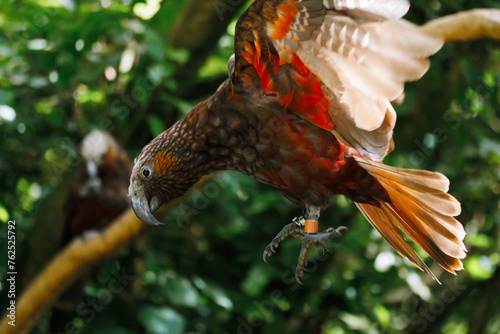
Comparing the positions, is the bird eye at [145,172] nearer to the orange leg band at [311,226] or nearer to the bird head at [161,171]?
the bird head at [161,171]

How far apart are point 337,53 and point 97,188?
94.3 inches

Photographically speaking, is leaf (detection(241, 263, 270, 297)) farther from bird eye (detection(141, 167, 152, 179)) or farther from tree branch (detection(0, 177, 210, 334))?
bird eye (detection(141, 167, 152, 179))

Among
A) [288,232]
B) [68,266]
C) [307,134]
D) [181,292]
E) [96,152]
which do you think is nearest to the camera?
[307,134]

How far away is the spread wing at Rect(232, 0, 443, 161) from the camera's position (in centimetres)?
92

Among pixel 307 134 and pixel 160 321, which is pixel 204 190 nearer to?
pixel 160 321

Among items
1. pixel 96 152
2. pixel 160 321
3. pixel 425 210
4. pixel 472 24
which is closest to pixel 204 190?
pixel 160 321

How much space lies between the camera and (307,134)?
1205 mm

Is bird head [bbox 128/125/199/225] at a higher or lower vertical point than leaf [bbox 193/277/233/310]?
higher

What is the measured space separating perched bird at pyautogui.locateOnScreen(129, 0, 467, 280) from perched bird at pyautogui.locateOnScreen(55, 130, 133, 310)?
172cm

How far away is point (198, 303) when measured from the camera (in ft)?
8.39

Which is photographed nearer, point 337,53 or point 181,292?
point 337,53

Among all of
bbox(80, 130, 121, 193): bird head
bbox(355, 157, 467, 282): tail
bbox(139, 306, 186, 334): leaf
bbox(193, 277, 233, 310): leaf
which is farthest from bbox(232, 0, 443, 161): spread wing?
bbox(80, 130, 121, 193): bird head

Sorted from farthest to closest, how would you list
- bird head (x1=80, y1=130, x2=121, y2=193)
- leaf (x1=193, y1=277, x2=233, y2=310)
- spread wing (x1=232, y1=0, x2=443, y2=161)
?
1. bird head (x1=80, y1=130, x2=121, y2=193)
2. leaf (x1=193, y1=277, x2=233, y2=310)
3. spread wing (x1=232, y1=0, x2=443, y2=161)

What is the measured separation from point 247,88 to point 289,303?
1882 millimetres
